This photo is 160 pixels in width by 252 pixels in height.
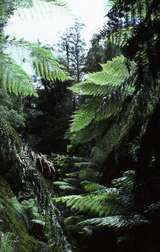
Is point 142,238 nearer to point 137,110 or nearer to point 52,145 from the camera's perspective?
point 137,110

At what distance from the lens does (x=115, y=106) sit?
178cm

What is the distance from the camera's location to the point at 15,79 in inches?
53.7

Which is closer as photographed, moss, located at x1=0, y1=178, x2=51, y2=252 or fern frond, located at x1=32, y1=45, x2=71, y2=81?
moss, located at x1=0, y1=178, x2=51, y2=252

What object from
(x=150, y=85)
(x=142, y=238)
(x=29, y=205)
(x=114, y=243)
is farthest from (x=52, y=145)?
(x=150, y=85)

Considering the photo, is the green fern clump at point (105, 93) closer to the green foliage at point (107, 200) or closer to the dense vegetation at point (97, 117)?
the dense vegetation at point (97, 117)

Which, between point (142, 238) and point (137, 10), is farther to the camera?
point (142, 238)

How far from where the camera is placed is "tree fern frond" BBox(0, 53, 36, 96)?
1337 mm

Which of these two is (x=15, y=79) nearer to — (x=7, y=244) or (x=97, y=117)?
(x=7, y=244)

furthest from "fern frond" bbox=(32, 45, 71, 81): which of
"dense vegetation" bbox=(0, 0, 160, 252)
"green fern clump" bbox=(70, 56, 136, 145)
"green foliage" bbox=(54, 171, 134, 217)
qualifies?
"green foliage" bbox=(54, 171, 134, 217)

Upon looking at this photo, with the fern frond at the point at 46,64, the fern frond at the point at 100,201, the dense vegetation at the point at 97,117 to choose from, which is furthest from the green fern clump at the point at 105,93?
the fern frond at the point at 100,201

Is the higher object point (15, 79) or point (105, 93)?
point (15, 79)

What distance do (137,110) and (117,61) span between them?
1090mm

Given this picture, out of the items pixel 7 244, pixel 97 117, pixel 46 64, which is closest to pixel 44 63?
pixel 46 64

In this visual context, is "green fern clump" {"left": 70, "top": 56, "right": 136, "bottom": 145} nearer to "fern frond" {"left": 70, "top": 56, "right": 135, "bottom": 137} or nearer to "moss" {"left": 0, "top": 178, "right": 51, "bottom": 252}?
"fern frond" {"left": 70, "top": 56, "right": 135, "bottom": 137}
